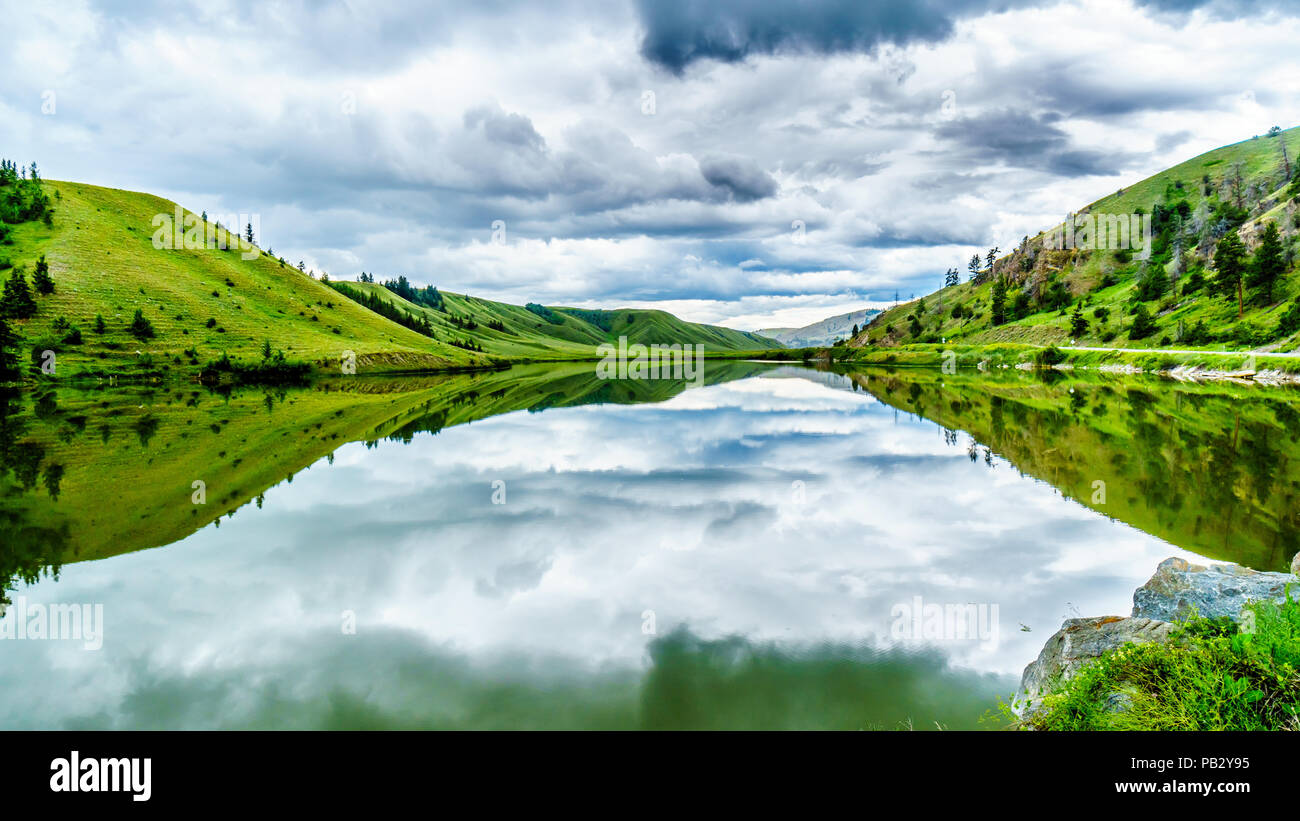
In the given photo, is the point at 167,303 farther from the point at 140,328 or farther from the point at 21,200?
the point at 21,200

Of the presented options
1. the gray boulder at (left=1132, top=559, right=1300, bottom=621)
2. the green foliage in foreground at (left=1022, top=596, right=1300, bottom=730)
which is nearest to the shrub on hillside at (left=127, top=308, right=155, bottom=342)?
the green foliage in foreground at (left=1022, top=596, right=1300, bottom=730)

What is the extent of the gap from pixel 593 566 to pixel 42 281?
14830 centimetres

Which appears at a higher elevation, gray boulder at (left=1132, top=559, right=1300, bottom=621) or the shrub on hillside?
the shrub on hillside

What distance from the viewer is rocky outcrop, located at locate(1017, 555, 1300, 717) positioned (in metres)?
10.1

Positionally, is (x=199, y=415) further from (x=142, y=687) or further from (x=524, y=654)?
(x=524, y=654)

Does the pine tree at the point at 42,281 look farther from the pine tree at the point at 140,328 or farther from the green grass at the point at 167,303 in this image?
the pine tree at the point at 140,328

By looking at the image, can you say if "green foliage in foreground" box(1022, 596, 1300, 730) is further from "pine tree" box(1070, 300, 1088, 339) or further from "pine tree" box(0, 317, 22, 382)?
"pine tree" box(1070, 300, 1088, 339)

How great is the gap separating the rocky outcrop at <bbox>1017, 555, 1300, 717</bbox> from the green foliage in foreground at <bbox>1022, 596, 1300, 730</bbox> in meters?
1.00

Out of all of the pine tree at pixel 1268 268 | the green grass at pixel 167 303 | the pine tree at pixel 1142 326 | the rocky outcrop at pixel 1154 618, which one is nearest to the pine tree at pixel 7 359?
the green grass at pixel 167 303
